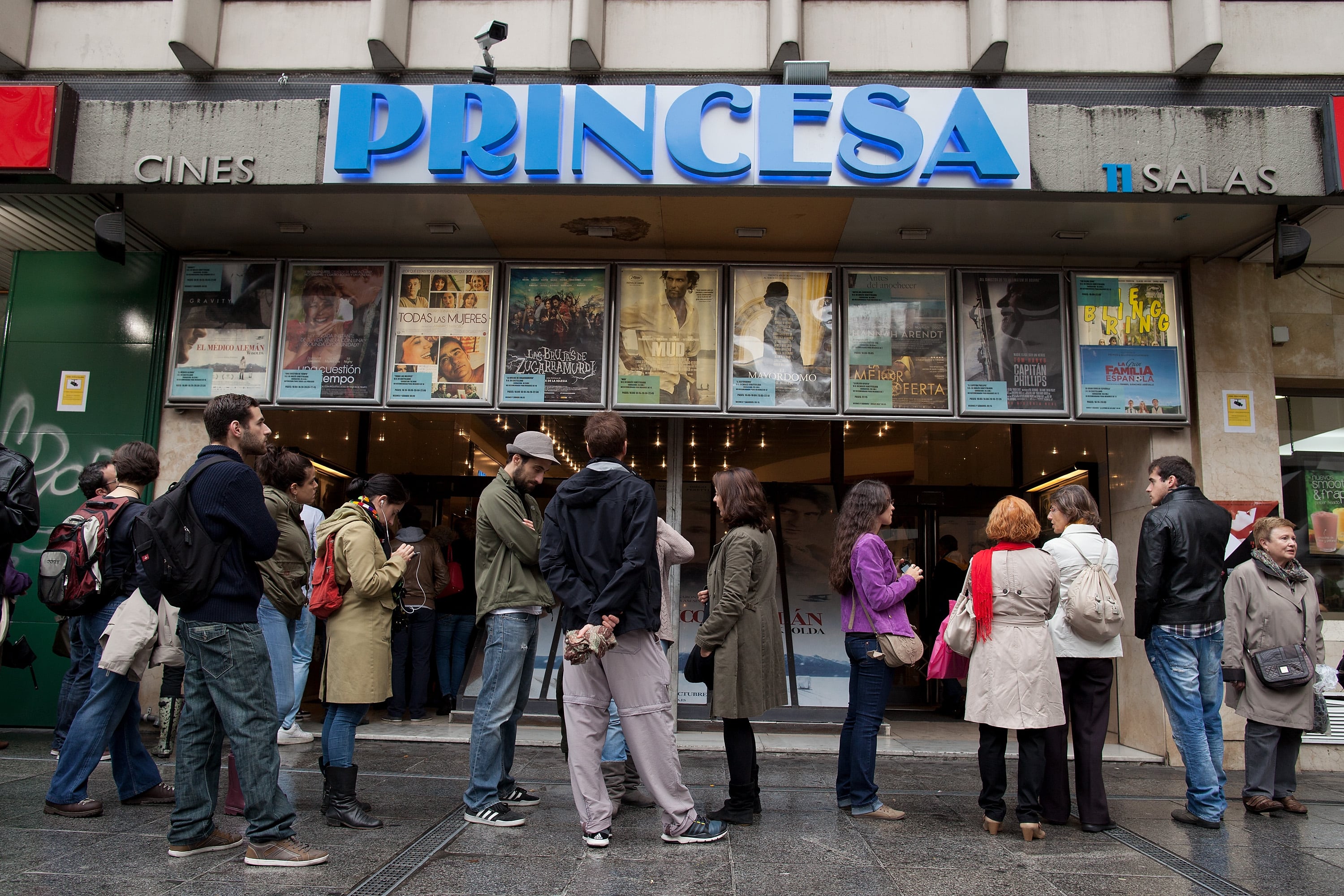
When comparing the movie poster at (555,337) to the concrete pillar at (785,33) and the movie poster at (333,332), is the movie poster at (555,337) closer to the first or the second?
the movie poster at (333,332)

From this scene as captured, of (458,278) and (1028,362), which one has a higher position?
(458,278)

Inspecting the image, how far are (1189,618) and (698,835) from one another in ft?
9.39

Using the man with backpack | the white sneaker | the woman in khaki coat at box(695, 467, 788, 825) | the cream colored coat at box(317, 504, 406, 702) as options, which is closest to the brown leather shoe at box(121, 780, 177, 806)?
the man with backpack

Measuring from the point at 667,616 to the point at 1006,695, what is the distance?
71.5 inches

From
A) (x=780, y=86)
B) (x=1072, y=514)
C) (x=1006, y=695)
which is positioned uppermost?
(x=780, y=86)

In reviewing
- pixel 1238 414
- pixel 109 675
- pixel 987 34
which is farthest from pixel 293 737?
pixel 1238 414

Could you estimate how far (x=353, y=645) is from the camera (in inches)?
176

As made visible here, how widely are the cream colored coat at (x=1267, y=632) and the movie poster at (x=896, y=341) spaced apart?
2.38 meters

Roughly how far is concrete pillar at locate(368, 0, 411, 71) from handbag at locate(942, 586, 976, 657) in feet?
18.4

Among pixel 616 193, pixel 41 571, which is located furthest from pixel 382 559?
pixel 616 193

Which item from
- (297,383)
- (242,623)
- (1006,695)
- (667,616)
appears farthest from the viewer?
(297,383)

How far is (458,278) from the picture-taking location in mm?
7406

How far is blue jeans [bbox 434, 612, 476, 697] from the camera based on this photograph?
8.23 metres

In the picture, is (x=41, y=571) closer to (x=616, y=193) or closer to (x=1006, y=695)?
(x=616, y=193)
